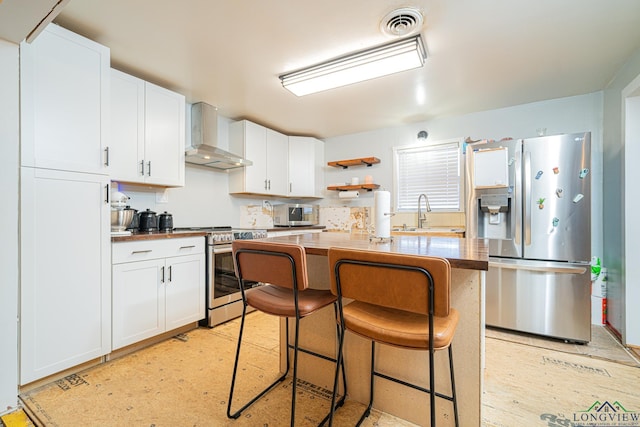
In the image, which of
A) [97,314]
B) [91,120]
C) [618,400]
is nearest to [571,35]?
[618,400]

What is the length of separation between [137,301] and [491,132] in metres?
4.02

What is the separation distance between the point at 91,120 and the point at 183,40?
2.79 feet

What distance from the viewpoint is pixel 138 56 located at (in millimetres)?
2244

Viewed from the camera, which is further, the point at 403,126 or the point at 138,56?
the point at 403,126

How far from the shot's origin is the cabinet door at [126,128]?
7.54 ft

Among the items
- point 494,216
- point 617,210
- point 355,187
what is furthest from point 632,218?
point 355,187

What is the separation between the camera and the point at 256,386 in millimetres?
1758

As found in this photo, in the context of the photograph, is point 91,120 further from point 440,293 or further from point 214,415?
point 440,293

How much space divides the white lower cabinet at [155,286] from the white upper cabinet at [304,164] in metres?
1.91

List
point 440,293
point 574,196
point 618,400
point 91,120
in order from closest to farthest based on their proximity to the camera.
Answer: point 440,293, point 618,400, point 91,120, point 574,196

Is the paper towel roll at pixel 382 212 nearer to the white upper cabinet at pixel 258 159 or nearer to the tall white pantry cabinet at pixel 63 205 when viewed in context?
the tall white pantry cabinet at pixel 63 205

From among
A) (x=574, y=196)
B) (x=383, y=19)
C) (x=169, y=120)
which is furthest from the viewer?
(x=169, y=120)

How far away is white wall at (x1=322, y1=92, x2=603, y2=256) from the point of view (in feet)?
9.54

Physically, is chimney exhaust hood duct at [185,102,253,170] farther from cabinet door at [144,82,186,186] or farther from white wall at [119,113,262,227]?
cabinet door at [144,82,186,186]
